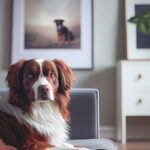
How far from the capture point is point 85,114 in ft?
6.17

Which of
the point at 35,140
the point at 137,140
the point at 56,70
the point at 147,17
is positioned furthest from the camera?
the point at 137,140

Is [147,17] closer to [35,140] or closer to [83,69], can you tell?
[35,140]

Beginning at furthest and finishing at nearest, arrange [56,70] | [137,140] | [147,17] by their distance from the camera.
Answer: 1. [137,140]
2. [56,70]
3. [147,17]

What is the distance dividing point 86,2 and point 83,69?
2.42 ft

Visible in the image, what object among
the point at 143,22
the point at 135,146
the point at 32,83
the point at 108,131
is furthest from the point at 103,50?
the point at 143,22

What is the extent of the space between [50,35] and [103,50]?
607 mm

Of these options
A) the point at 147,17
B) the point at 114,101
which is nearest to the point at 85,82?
the point at 114,101

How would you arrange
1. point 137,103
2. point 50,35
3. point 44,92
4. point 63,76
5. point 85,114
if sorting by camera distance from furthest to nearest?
point 50,35
point 137,103
point 85,114
point 63,76
point 44,92

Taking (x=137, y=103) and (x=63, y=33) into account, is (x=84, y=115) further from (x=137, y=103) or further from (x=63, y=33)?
(x=63, y=33)

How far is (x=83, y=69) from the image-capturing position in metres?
3.79

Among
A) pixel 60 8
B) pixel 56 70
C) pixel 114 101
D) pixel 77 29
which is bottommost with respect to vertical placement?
pixel 114 101

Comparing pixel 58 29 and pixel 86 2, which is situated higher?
pixel 86 2

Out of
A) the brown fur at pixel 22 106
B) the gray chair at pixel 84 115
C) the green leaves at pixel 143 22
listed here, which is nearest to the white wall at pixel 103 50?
the gray chair at pixel 84 115

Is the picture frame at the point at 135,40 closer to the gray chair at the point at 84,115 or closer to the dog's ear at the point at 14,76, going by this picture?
the gray chair at the point at 84,115
